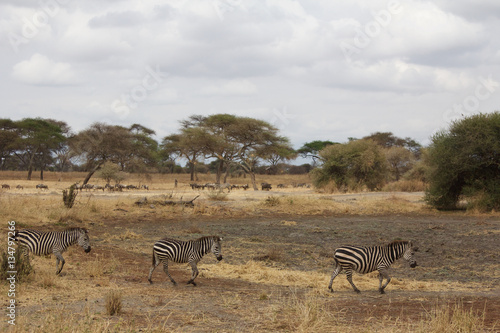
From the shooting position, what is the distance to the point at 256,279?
11.7m

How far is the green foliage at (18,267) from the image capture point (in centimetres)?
938

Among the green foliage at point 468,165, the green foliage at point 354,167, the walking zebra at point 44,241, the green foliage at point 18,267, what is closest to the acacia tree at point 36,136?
the green foliage at point 354,167

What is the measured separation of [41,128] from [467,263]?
56.1m

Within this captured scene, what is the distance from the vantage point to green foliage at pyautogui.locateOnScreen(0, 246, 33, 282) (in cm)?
938

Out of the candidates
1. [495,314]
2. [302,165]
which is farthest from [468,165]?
[302,165]

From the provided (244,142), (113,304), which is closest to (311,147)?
(244,142)

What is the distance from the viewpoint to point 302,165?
93.9m

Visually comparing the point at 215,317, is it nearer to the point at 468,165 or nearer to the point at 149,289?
the point at 149,289

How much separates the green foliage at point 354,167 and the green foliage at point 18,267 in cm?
3600

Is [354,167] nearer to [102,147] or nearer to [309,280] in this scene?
[102,147]

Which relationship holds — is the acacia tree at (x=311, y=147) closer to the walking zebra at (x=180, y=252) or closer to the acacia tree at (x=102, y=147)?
the acacia tree at (x=102, y=147)

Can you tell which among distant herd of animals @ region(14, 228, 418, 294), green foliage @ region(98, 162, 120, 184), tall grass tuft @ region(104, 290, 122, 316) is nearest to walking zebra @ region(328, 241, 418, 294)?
distant herd of animals @ region(14, 228, 418, 294)

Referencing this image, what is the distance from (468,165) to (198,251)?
72.8 feet

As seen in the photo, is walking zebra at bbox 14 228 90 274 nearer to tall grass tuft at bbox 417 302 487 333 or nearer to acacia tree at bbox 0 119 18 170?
tall grass tuft at bbox 417 302 487 333
